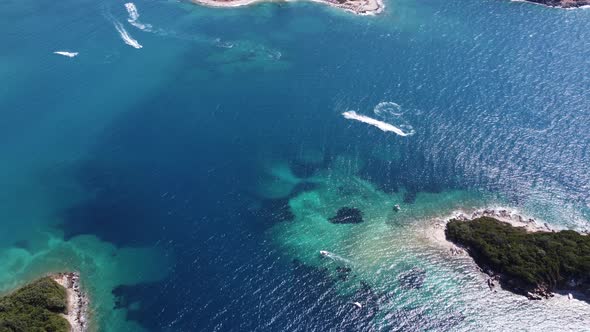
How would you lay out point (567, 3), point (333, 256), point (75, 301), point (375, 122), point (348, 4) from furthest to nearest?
point (348, 4), point (567, 3), point (375, 122), point (333, 256), point (75, 301)

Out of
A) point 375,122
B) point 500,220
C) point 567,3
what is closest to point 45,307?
point 375,122

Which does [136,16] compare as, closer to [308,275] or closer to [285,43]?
[285,43]

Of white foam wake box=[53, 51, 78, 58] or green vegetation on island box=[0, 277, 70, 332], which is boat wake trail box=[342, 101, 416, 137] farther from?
white foam wake box=[53, 51, 78, 58]

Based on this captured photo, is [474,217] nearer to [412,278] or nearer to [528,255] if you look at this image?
[528,255]


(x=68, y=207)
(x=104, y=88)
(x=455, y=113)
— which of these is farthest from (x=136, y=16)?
(x=455, y=113)

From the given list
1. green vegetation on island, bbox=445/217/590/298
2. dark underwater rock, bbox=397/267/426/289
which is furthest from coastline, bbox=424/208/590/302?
dark underwater rock, bbox=397/267/426/289
